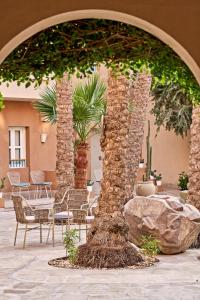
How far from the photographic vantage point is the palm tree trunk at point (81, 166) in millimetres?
18219

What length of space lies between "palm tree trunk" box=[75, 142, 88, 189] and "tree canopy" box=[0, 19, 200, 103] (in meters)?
11.8

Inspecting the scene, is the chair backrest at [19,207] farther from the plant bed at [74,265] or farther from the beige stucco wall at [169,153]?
the beige stucco wall at [169,153]

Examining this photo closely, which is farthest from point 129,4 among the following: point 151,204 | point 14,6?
point 151,204

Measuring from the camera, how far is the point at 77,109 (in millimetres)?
17531

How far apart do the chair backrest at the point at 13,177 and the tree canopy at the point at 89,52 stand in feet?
48.8

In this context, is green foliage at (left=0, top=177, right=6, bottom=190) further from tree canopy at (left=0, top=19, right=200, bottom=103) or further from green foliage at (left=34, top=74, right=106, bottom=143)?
tree canopy at (left=0, top=19, right=200, bottom=103)

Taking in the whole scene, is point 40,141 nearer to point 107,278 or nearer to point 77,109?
point 77,109

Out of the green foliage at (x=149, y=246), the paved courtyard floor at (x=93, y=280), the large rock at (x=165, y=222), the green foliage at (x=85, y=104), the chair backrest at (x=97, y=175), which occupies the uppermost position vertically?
the green foliage at (x=85, y=104)

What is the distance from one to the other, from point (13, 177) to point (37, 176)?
129 cm

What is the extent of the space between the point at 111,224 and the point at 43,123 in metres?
13.5

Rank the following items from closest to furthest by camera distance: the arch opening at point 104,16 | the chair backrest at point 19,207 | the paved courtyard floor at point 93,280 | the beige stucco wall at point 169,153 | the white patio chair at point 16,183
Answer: the arch opening at point 104,16 → the paved courtyard floor at point 93,280 → the chair backrest at point 19,207 → the white patio chair at point 16,183 → the beige stucco wall at point 169,153

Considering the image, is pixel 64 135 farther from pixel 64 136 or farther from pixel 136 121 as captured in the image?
pixel 136 121

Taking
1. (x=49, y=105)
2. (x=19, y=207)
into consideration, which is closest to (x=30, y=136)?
(x=49, y=105)

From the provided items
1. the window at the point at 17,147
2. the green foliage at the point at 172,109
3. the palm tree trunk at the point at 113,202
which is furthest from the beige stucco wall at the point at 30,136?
the palm tree trunk at the point at 113,202
